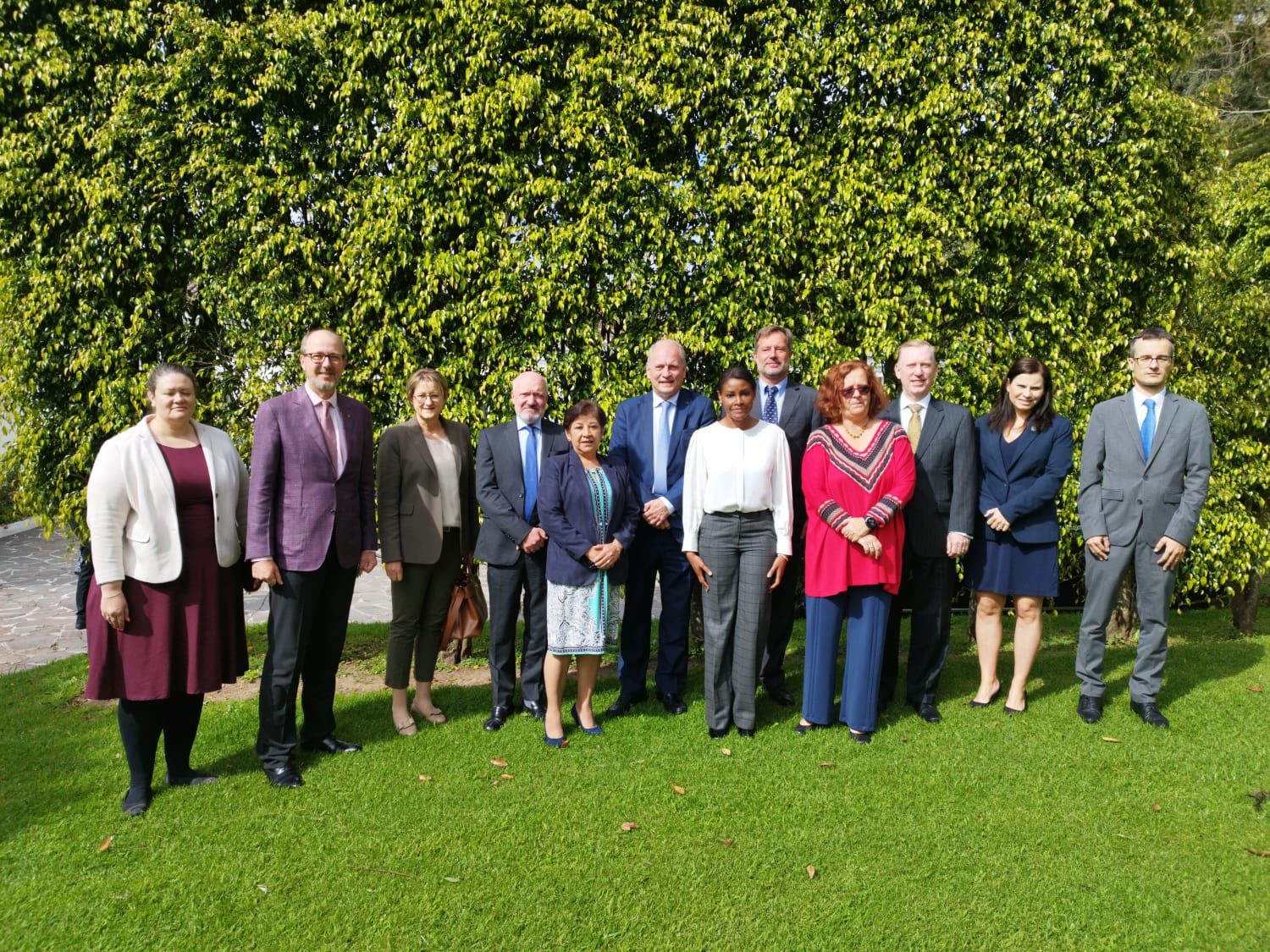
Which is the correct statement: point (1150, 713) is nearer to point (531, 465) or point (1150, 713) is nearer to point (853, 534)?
point (853, 534)

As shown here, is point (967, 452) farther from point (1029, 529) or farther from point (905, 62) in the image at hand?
point (905, 62)

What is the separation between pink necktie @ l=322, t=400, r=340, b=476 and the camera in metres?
4.47

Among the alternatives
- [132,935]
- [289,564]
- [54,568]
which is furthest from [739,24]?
[54,568]

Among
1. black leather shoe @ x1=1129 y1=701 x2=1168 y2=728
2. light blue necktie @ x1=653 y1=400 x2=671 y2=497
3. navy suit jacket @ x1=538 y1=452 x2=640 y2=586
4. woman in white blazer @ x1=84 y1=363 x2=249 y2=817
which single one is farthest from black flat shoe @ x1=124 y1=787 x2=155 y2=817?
black leather shoe @ x1=1129 y1=701 x2=1168 y2=728

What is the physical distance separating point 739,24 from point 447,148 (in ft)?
8.25

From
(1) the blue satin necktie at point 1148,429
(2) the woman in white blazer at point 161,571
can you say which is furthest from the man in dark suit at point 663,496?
(1) the blue satin necktie at point 1148,429

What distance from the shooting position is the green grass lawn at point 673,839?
3.16 meters

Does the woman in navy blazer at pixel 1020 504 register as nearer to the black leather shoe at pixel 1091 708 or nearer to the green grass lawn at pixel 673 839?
the black leather shoe at pixel 1091 708

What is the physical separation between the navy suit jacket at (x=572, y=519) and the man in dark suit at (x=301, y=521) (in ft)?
3.44

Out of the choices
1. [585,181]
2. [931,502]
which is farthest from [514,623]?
[585,181]

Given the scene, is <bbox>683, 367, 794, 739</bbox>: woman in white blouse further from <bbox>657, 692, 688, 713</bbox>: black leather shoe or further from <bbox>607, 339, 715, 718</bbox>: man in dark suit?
A: <bbox>657, 692, 688, 713</bbox>: black leather shoe

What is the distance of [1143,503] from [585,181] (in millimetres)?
4509

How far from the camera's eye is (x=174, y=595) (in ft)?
13.4

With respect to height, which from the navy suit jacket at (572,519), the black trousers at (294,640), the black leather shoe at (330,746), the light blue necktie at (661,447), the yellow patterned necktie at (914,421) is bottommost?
the black leather shoe at (330,746)
